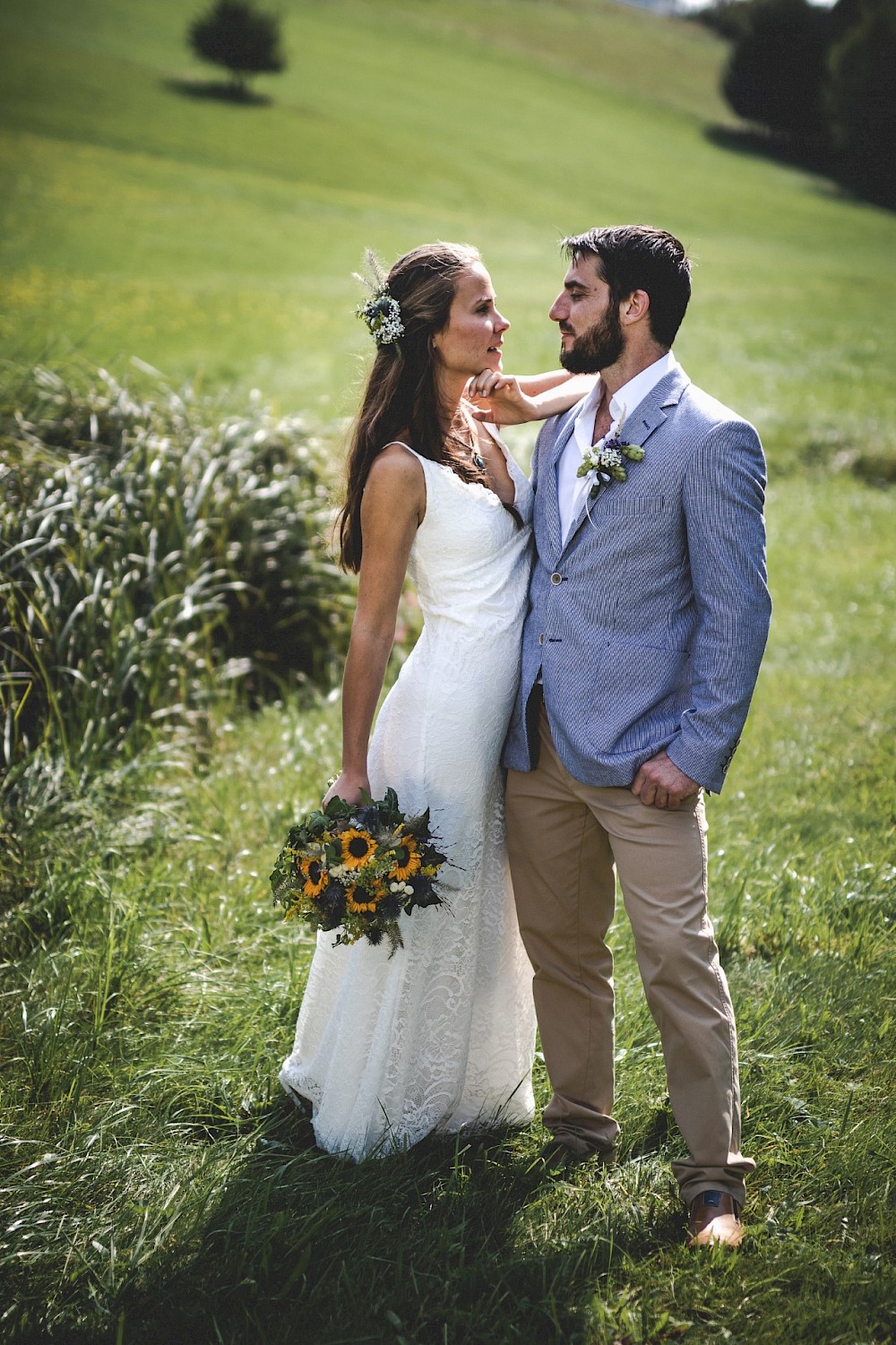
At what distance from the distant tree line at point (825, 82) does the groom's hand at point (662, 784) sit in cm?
4162

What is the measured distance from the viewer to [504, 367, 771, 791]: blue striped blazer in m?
2.77

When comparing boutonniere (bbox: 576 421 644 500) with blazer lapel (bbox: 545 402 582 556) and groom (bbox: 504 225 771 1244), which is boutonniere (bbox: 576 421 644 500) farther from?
blazer lapel (bbox: 545 402 582 556)

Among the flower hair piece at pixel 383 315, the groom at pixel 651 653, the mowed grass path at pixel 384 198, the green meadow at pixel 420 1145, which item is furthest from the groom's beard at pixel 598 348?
the mowed grass path at pixel 384 198

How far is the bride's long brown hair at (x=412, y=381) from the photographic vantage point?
3176mm

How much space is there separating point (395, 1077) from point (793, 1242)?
3.87ft

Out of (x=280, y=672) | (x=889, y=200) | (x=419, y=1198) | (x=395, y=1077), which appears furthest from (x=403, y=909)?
(x=889, y=200)

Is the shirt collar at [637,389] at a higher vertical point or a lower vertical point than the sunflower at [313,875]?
higher

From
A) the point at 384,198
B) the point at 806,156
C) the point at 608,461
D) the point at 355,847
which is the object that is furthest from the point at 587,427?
the point at 806,156

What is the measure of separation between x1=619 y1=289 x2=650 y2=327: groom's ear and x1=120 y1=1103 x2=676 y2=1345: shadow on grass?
8.00 ft

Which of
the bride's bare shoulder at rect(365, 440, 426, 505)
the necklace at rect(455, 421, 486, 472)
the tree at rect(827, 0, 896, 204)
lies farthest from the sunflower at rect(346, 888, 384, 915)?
the tree at rect(827, 0, 896, 204)

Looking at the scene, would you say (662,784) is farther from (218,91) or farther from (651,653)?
Result: (218,91)

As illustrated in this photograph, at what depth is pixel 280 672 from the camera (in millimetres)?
6621

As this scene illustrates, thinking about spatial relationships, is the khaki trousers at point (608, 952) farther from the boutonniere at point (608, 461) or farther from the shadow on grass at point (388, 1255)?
the boutonniere at point (608, 461)

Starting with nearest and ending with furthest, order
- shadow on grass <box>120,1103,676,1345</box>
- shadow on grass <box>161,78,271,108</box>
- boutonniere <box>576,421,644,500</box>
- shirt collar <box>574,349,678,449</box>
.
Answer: shadow on grass <box>120,1103,676,1345</box> < boutonniere <box>576,421,644,500</box> < shirt collar <box>574,349,678,449</box> < shadow on grass <box>161,78,271,108</box>
